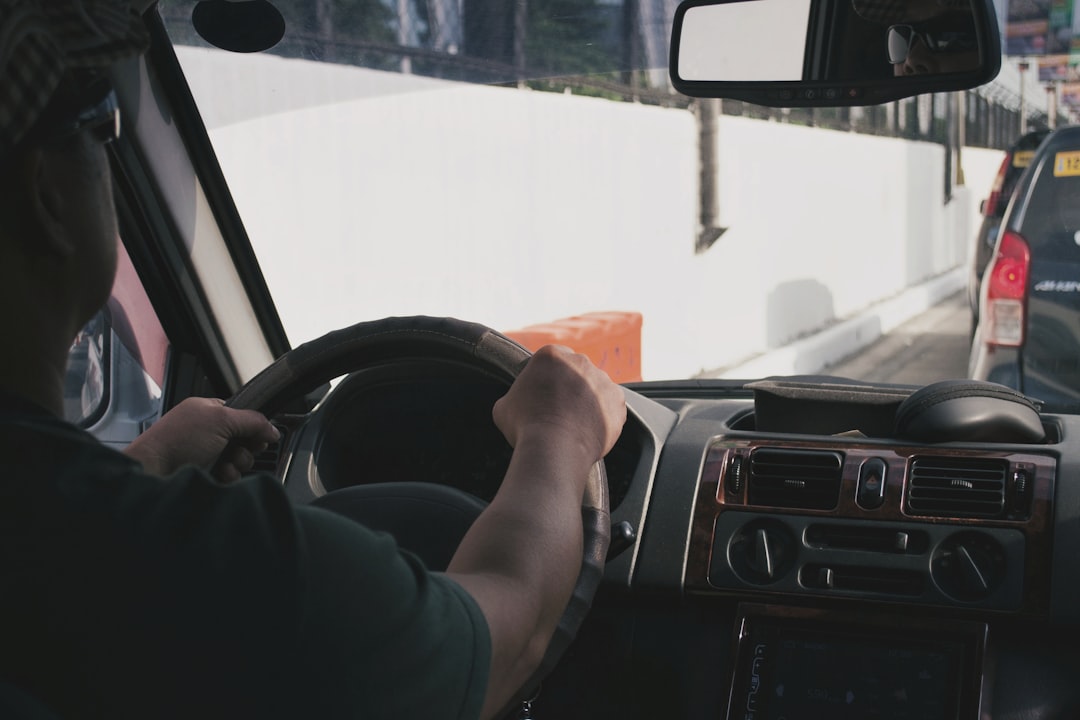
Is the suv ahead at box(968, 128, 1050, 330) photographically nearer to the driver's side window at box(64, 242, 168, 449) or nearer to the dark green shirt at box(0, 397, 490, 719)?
the driver's side window at box(64, 242, 168, 449)

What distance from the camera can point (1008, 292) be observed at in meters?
5.77

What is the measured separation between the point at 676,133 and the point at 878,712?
9.77m

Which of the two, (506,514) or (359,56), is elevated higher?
(359,56)

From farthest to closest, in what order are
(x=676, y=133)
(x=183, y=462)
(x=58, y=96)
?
(x=676, y=133), (x=183, y=462), (x=58, y=96)

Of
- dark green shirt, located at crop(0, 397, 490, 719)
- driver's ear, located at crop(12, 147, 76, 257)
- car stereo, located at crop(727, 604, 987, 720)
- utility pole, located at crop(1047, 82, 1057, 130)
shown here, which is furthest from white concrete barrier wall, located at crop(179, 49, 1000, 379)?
utility pole, located at crop(1047, 82, 1057, 130)

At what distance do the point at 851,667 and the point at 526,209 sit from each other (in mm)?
7589

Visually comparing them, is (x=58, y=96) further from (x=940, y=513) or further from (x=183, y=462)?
(x=940, y=513)

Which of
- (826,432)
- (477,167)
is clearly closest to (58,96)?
(826,432)

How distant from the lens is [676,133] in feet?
37.8

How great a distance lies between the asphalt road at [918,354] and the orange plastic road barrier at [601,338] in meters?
2.45

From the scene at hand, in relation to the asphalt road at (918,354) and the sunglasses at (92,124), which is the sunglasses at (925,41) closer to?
the sunglasses at (92,124)

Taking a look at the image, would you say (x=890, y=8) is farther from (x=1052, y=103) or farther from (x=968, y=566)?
(x=1052, y=103)

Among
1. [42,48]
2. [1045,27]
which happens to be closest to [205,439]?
[42,48]

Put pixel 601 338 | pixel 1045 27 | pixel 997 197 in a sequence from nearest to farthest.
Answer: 1. pixel 601 338
2. pixel 1045 27
3. pixel 997 197
